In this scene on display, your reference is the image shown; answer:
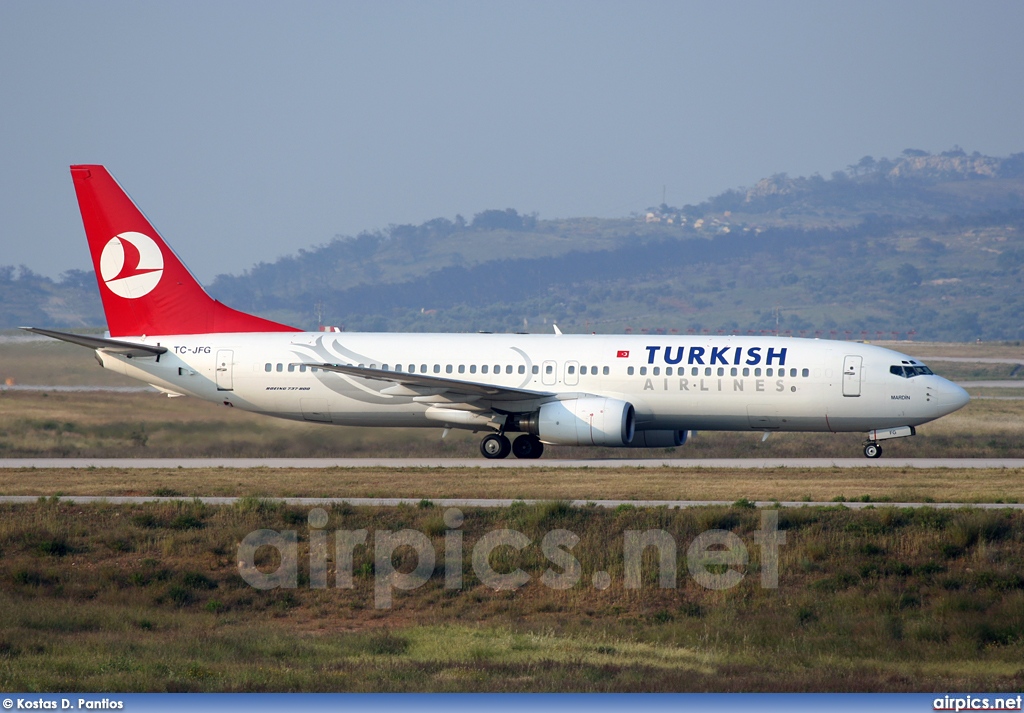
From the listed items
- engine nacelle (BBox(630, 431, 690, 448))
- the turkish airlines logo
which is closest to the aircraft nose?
engine nacelle (BBox(630, 431, 690, 448))

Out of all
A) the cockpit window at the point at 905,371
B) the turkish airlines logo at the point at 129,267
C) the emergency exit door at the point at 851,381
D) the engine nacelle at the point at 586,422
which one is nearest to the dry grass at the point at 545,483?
the engine nacelle at the point at 586,422

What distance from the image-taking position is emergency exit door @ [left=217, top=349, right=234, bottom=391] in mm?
38406

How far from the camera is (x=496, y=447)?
37375 mm

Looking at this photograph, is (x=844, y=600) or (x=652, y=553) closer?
(x=844, y=600)

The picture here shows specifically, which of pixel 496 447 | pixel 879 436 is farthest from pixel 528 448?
pixel 879 436

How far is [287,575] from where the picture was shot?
75.5ft

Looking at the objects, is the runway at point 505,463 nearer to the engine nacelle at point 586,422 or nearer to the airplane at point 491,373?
the engine nacelle at point 586,422

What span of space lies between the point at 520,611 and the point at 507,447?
16.0m

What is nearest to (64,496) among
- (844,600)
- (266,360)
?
(266,360)

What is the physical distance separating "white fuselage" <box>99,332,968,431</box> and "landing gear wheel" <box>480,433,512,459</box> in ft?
3.73

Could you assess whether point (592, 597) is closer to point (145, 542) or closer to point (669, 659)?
point (669, 659)

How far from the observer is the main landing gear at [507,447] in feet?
123

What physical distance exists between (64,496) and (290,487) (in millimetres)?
4756

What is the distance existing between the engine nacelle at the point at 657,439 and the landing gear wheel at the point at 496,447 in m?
3.70
